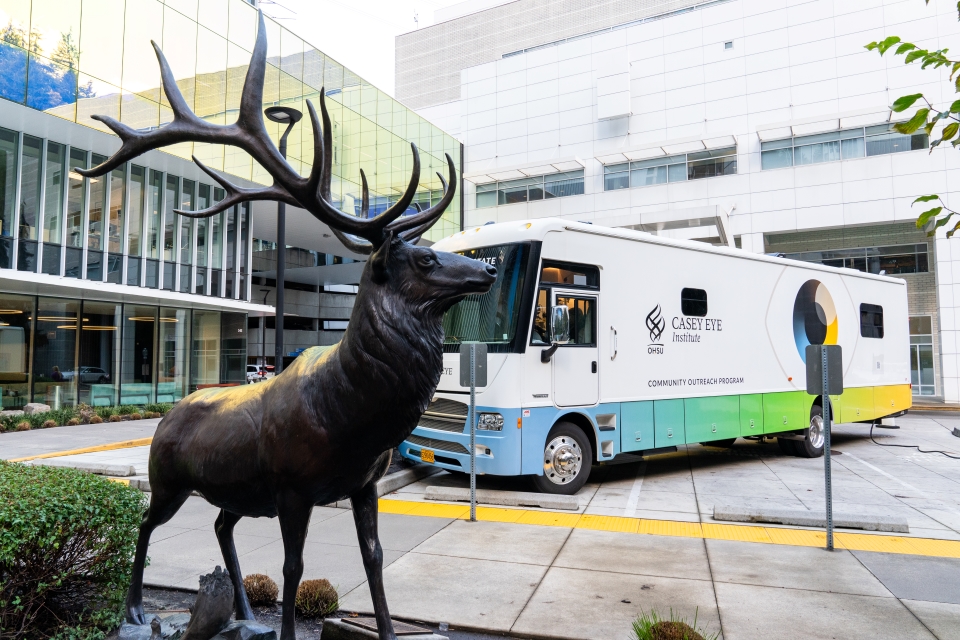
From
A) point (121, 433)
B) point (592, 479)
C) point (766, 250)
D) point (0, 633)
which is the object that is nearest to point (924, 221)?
point (0, 633)

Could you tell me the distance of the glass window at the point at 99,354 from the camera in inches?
789

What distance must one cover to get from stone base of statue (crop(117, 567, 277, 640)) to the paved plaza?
1.43 meters

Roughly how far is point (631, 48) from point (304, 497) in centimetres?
3748

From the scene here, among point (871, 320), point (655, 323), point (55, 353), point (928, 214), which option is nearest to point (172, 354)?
point (55, 353)

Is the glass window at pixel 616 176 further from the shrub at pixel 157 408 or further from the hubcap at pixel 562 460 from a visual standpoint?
the hubcap at pixel 562 460

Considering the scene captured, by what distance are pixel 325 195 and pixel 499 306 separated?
5.46m

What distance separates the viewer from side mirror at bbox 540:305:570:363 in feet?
27.2

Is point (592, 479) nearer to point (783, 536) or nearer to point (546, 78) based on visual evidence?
point (783, 536)

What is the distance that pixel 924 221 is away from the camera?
322 centimetres

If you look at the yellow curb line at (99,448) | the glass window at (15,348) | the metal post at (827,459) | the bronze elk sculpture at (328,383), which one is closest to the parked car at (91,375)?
the glass window at (15,348)

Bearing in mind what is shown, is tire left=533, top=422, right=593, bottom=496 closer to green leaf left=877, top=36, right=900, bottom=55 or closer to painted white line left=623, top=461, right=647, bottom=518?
painted white line left=623, top=461, right=647, bottom=518

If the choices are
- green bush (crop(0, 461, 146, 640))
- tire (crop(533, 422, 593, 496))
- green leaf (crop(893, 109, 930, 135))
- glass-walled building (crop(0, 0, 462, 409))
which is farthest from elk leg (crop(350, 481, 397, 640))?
glass-walled building (crop(0, 0, 462, 409))

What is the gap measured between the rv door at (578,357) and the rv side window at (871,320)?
26.5 feet

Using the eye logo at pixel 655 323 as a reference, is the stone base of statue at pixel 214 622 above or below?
below
